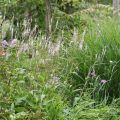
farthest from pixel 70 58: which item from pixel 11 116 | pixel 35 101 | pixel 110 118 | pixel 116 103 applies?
pixel 11 116

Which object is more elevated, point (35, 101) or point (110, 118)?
point (35, 101)

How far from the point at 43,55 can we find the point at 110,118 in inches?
41.3

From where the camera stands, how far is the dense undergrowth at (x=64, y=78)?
329 centimetres

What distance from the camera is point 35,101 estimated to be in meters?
3.32

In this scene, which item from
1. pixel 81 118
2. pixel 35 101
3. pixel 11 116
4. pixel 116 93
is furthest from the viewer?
pixel 116 93

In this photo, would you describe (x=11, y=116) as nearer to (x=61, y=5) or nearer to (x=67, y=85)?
(x=67, y=85)

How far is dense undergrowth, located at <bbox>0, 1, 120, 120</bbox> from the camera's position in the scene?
3.29 meters

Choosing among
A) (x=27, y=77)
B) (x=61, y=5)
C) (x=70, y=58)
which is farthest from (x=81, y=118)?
(x=61, y=5)

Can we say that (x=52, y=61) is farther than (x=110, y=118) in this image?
Yes

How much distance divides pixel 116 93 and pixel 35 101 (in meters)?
1.49

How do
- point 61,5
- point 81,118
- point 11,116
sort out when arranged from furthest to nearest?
point 61,5 < point 81,118 < point 11,116

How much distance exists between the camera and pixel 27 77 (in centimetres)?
369

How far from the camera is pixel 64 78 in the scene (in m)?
4.41

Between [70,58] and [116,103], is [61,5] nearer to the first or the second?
[70,58]
